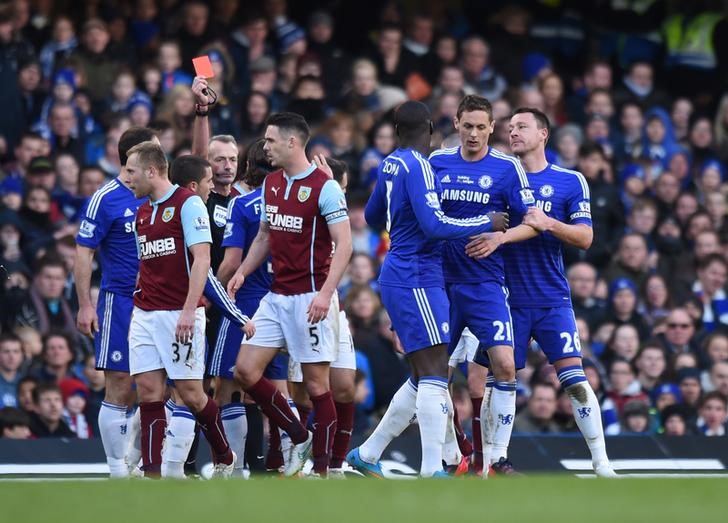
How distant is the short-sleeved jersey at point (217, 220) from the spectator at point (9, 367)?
9.00 ft

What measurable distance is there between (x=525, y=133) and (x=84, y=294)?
10.3 ft

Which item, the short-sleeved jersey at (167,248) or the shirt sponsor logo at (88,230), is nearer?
the short-sleeved jersey at (167,248)

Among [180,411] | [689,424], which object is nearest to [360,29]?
[689,424]

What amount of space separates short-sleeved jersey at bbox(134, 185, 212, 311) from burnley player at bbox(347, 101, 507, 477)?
47.1 inches

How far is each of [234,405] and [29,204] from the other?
4.42 m

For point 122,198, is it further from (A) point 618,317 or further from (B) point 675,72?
(B) point 675,72

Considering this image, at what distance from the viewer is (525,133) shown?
11484 millimetres

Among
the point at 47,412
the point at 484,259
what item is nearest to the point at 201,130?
the point at 484,259

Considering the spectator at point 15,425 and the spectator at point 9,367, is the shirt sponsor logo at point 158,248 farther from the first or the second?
the spectator at point 9,367

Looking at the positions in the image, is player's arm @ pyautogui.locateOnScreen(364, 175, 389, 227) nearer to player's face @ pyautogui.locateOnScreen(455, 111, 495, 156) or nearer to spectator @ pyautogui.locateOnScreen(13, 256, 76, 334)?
player's face @ pyautogui.locateOnScreen(455, 111, 495, 156)

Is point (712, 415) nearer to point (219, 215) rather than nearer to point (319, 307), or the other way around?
point (219, 215)

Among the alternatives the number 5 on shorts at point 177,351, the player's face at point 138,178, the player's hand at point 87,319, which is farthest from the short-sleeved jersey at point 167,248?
the player's hand at point 87,319

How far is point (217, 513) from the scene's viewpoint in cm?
764

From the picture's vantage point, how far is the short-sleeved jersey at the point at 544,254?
11.5 m
